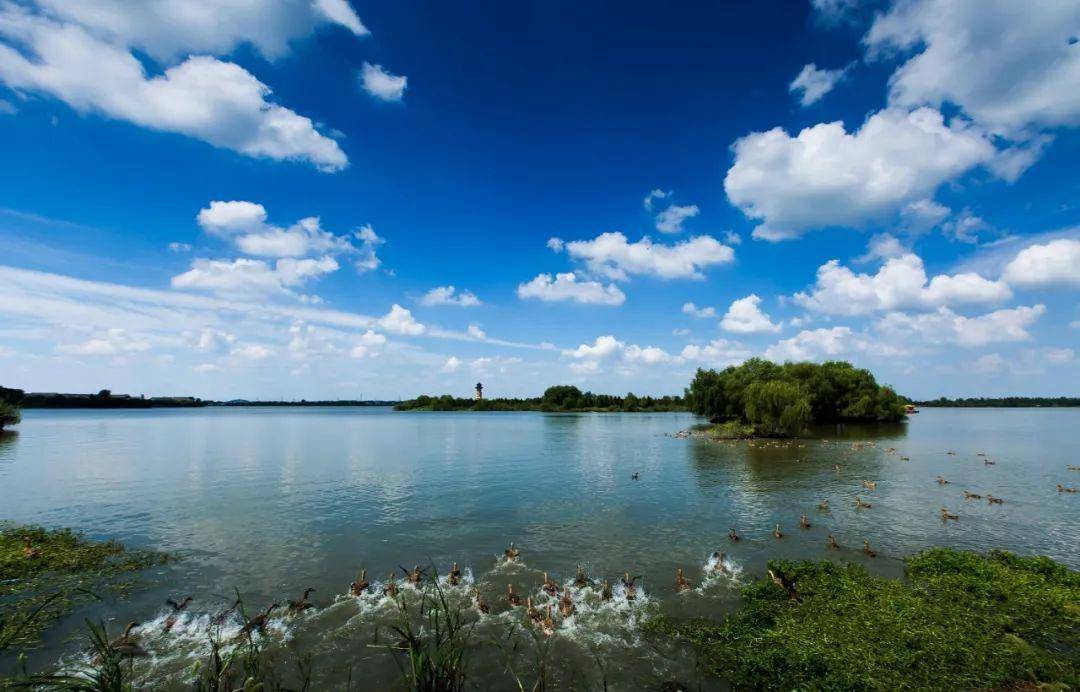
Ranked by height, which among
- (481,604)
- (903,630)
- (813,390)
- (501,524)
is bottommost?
(501,524)

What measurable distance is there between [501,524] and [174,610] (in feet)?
56.6

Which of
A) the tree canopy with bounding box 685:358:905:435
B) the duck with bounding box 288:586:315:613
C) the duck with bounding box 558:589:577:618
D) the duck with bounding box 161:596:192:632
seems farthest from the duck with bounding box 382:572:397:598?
the tree canopy with bounding box 685:358:905:435

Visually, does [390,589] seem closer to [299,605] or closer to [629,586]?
[299,605]

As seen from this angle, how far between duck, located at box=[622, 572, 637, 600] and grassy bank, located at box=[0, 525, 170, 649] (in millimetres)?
19420

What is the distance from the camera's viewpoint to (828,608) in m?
16.8

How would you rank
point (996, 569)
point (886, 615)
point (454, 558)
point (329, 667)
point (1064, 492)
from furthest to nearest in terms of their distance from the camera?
point (1064, 492), point (454, 558), point (996, 569), point (886, 615), point (329, 667)

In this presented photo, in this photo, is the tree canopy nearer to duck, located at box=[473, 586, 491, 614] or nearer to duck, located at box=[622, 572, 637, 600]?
duck, located at box=[622, 572, 637, 600]

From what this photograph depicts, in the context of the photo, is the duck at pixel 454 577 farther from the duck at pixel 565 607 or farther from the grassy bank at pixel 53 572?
the grassy bank at pixel 53 572

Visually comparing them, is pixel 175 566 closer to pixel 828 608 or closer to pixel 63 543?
pixel 63 543

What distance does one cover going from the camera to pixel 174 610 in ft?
59.2

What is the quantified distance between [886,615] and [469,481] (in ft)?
119

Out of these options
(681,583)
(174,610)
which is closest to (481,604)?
(681,583)

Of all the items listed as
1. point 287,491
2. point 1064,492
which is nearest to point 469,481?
point 287,491

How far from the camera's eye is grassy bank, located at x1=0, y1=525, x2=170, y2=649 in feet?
57.3
